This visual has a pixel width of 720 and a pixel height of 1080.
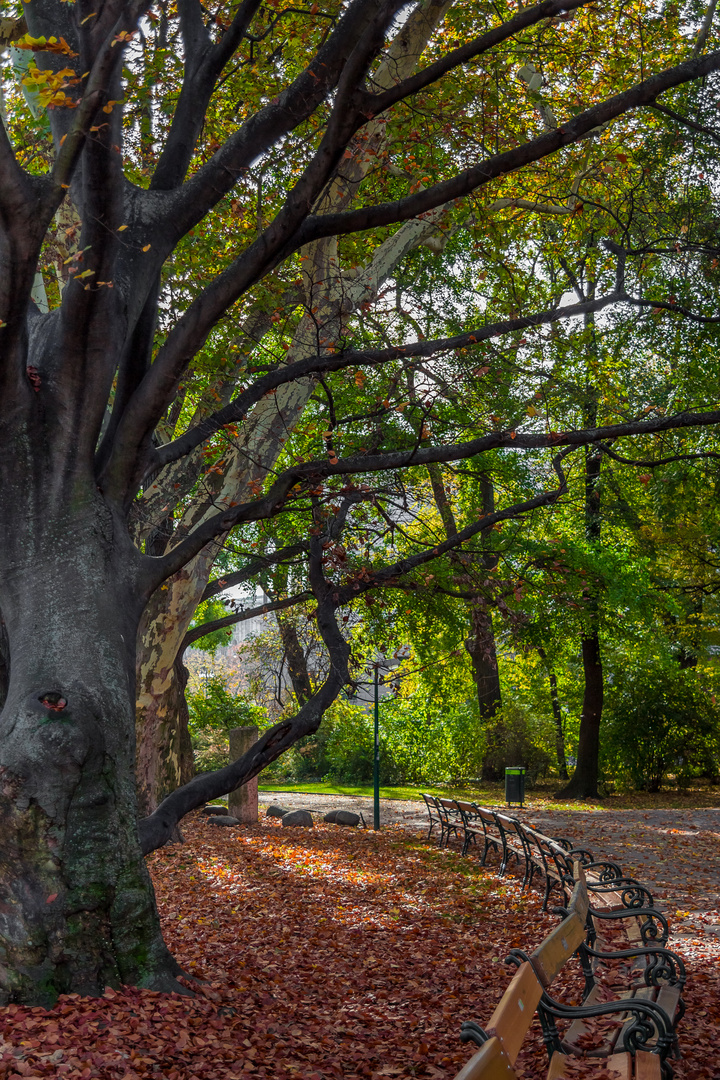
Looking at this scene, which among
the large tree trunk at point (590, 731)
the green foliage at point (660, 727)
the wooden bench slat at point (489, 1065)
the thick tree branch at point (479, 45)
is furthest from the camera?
the green foliage at point (660, 727)

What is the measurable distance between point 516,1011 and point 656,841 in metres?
12.0

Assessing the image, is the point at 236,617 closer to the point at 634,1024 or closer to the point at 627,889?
the point at 627,889

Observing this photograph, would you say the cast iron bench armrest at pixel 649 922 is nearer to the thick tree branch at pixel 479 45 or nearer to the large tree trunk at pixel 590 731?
the thick tree branch at pixel 479 45

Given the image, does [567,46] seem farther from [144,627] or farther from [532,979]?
[532,979]

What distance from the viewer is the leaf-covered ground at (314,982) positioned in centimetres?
404

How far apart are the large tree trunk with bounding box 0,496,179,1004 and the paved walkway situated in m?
4.47

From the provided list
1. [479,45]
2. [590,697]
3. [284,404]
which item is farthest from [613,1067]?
[590,697]

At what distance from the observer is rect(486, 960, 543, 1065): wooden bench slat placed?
2578 mm

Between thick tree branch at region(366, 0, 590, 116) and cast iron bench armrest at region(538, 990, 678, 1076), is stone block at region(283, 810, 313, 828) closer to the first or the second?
cast iron bench armrest at region(538, 990, 678, 1076)

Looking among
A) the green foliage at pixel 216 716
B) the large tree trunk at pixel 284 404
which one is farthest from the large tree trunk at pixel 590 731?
the large tree trunk at pixel 284 404

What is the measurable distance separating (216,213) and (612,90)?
590 centimetres

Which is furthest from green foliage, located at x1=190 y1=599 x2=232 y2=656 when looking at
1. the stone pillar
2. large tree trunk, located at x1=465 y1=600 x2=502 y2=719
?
the stone pillar

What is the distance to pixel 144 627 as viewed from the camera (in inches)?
424

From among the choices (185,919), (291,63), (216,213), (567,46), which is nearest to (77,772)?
(185,919)
